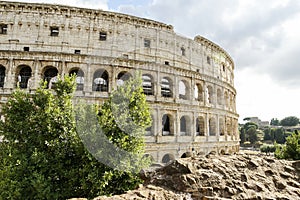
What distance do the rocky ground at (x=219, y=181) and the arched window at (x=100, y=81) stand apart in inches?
458

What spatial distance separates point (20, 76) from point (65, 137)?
12169 mm

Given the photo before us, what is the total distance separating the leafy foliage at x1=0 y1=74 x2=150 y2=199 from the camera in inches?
259

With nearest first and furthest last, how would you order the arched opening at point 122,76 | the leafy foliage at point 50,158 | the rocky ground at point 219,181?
the rocky ground at point 219,181 < the leafy foliage at point 50,158 < the arched opening at point 122,76

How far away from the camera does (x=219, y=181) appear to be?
6.32 m

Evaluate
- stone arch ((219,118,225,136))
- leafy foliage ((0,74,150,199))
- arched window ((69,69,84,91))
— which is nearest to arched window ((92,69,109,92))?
arched window ((69,69,84,91))

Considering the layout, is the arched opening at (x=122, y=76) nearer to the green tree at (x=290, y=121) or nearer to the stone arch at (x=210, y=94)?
the stone arch at (x=210, y=94)

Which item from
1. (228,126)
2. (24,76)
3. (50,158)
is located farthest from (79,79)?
(228,126)

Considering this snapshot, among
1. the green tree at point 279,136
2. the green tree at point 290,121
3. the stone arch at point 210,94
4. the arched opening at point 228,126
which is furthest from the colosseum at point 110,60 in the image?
the green tree at point 290,121

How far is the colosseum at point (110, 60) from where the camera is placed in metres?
16.1

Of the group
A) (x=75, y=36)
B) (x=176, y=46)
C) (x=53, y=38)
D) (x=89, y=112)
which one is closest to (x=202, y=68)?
(x=176, y=46)

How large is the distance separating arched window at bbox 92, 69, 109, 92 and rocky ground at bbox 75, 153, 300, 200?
1165 cm

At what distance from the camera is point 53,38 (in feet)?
55.1

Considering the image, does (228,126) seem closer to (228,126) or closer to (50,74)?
(228,126)

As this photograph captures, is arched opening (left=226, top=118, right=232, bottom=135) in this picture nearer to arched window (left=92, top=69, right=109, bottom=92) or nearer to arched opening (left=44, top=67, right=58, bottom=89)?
arched window (left=92, top=69, right=109, bottom=92)
